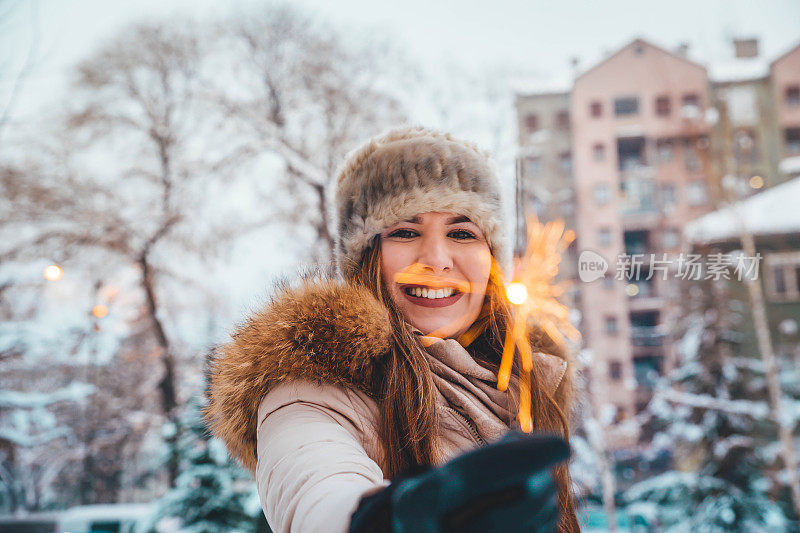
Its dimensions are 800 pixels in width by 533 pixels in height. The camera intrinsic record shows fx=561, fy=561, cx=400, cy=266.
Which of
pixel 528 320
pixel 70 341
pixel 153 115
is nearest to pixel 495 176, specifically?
pixel 528 320

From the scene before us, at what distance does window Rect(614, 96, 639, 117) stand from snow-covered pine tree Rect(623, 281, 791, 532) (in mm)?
4701

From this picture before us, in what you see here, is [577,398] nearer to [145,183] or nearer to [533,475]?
[533,475]

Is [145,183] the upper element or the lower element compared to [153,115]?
lower

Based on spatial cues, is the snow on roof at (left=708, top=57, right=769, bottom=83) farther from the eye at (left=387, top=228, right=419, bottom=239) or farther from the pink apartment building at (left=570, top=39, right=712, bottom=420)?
the eye at (left=387, top=228, right=419, bottom=239)

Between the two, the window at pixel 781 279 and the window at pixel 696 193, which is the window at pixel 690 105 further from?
the window at pixel 781 279

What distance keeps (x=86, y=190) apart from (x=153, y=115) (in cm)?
172

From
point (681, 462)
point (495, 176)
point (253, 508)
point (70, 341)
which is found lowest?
point (681, 462)

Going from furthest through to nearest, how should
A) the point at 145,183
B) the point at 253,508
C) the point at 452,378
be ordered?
the point at 145,183, the point at 253,508, the point at 452,378

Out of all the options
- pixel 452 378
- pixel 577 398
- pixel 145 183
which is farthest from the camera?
pixel 145 183

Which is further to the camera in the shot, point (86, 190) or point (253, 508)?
point (86, 190)

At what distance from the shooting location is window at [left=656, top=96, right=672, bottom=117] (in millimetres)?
12508

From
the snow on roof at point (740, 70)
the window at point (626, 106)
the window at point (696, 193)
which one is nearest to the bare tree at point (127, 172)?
the window at point (626, 106)

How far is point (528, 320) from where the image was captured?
1.59m

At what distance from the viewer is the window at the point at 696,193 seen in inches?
454
